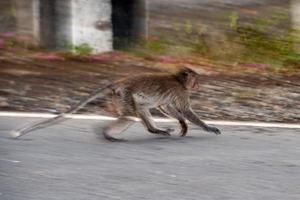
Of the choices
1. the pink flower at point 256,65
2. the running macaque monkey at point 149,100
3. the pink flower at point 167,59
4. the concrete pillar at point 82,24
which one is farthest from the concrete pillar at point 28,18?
the running macaque monkey at point 149,100

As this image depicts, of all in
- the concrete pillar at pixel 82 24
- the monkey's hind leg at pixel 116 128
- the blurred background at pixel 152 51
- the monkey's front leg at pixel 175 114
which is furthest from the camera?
the concrete pillar at pixel 82 24

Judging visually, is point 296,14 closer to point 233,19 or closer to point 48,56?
point 233,19

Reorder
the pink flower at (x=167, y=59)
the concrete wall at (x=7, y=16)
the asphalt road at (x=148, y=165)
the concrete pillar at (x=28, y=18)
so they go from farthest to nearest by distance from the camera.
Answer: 1. the concrete wall at (x=7, y=16)
2. the concrete pillar at (x=28, y=18)
3. the pink flower at (x=167, y=59)
4. the asphalt road at (x=148, y=165)

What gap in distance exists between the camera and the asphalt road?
6.55 meters

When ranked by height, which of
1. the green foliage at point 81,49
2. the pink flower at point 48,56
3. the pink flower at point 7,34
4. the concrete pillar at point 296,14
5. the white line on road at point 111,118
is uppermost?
the concrete pillar at point 296,14

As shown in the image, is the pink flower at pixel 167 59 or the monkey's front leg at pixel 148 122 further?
the pink flower at pixel 167 59

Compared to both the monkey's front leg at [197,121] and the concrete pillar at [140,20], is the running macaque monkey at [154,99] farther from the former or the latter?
the concrete pillar at [140,20]

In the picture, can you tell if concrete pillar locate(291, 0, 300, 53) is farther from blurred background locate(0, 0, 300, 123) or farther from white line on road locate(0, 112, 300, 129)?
white line on road locate(0, 112, 300, 129)

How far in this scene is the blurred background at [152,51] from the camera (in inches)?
388

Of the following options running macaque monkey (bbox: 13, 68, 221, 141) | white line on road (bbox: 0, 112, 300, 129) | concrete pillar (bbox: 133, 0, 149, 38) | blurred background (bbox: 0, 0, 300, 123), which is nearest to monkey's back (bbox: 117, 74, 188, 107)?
running macaque monkey (bbox: 13, 68, 221, 141)

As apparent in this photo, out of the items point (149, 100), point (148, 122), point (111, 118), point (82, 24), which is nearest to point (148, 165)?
point (148, 122)

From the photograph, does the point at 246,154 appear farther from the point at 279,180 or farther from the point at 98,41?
the point at 98,41

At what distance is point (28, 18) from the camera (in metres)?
13.5

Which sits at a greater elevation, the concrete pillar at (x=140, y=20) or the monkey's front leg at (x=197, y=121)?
the concrete pillar at (x=140, y=20)
